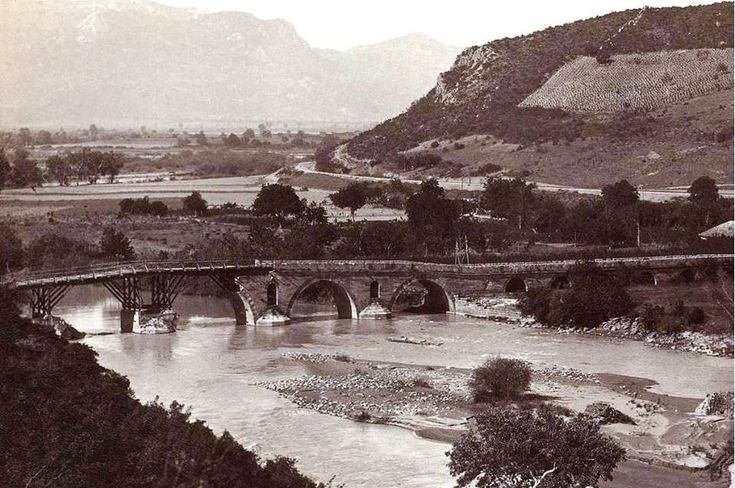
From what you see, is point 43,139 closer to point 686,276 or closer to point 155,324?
point 155,324

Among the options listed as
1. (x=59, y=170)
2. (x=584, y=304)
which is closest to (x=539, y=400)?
(x=584, y=304)

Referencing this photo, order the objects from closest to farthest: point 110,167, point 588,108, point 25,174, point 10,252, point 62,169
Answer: point 10,252 → point 25,174 → point 62,169 → point 110,167 → point 588,108

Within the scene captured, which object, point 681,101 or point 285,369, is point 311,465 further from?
point 681,101

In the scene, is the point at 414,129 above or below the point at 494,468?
above

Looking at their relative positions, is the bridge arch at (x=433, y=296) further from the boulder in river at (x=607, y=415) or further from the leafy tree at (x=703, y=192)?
the boulder in river at (x=607, y=415)

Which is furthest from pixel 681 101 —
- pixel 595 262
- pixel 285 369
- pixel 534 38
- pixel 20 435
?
pixel 20 435

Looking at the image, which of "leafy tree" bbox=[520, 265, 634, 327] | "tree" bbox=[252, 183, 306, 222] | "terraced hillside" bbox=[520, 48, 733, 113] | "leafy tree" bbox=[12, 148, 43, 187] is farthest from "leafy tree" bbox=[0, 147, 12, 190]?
"terraced hillside" bbox=[520, 48, 733, 113]

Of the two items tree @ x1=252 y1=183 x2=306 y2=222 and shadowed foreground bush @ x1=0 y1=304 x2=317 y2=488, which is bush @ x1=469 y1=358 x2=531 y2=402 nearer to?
shadowed foreground bush @ x1=0 y1=304 x2=317 y2=488
